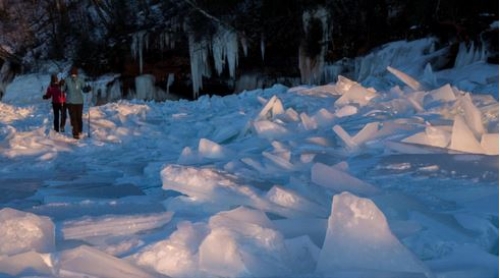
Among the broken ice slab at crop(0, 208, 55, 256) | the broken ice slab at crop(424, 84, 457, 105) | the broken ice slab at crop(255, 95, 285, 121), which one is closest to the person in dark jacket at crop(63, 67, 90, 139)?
the broken ice slab at crop(255, 95, 285, 121)

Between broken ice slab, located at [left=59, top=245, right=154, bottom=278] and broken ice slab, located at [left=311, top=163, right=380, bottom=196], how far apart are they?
147 cm

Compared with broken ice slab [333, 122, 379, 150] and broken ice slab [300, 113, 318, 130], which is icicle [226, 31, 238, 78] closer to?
broken ice slab [300, 113, 318, 130]

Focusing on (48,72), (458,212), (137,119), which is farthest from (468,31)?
(48,72)

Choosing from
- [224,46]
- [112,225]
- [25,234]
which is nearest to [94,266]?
[25,234]

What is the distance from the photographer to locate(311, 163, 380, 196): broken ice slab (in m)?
3.28

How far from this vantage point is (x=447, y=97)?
24.4 ft

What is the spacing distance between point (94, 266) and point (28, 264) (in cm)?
32

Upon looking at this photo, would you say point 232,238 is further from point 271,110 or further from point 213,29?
point 213,29

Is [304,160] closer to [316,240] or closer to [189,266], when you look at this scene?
[316,240]

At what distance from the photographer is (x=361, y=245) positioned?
225 centimetres

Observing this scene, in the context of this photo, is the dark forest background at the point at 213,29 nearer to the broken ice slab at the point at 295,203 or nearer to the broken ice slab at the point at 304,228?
the broken ice slab at the point at 295,203

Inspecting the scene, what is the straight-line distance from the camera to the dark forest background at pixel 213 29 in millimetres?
15070

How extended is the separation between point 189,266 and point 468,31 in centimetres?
1360

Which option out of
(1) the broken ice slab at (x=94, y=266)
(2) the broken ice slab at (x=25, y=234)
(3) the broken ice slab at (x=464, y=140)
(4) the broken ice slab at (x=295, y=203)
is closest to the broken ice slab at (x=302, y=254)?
(4) the broken ice slab at (x=295, y=203)
